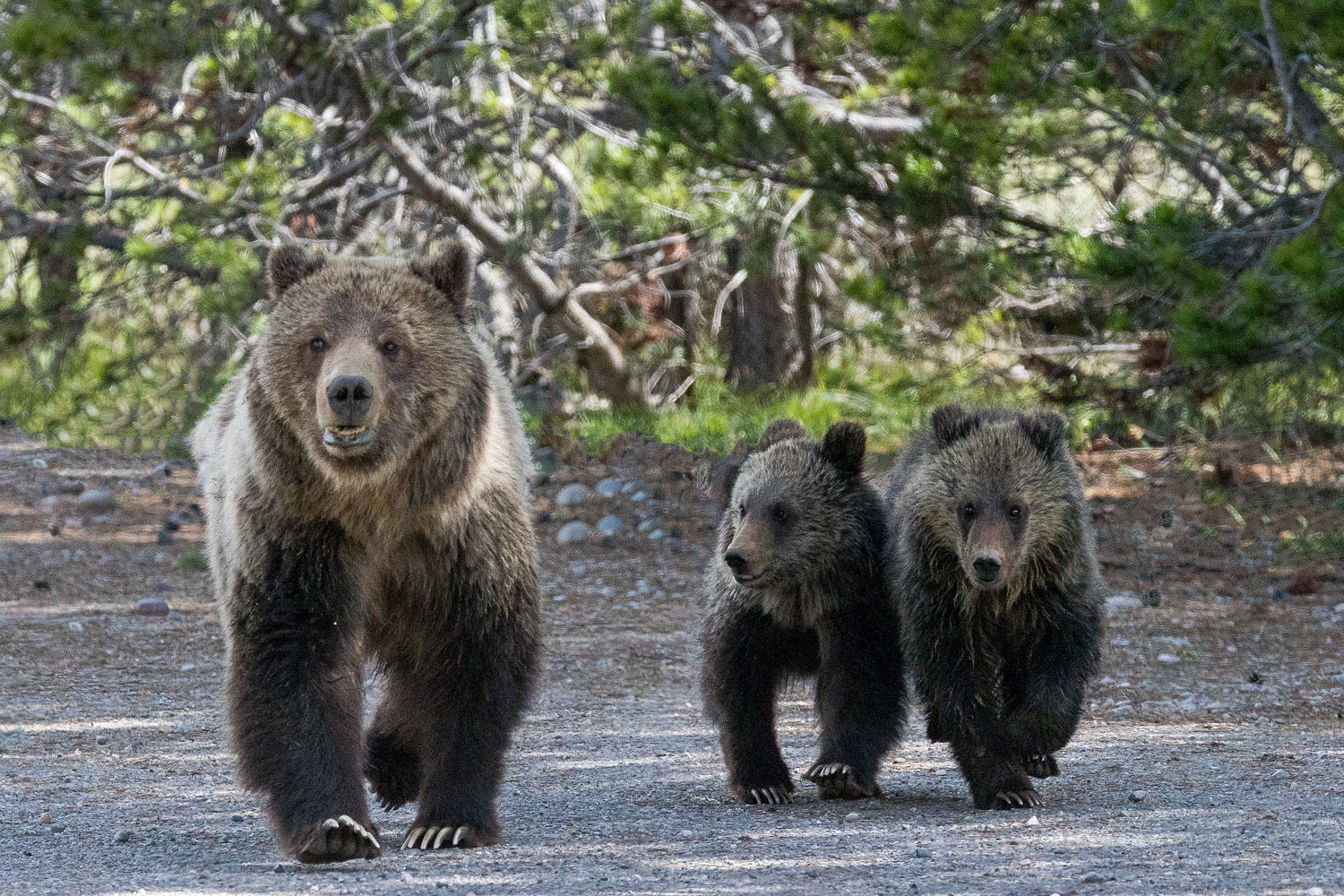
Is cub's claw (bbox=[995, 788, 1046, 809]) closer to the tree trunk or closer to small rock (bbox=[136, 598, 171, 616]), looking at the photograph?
small rock (bbox=[136, 598, 171, 616])

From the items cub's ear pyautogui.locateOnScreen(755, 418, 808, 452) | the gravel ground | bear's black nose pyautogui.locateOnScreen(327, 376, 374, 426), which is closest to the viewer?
the gravel ground

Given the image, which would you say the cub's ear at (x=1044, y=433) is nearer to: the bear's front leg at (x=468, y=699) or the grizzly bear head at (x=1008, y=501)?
the grizzly bear head at (x=1008, y=501)

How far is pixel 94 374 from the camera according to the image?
1238 centimetres

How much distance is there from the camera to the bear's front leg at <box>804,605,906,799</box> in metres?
5.07

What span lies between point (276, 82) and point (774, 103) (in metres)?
4.01

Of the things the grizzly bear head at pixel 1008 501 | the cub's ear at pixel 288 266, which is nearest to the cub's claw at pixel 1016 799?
the grizzly bear head at pixel 1008 501

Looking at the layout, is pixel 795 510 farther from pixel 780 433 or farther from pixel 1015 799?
pixel 1015 799

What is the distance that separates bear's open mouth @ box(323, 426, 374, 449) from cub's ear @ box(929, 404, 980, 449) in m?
2.02

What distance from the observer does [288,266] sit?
4566mm

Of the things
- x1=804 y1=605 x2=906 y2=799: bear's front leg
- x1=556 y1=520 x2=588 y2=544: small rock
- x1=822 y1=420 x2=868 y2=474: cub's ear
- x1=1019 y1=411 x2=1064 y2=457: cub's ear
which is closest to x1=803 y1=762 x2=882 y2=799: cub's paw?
x1=804 y1=605 x2=906 y2=799: bear's front leg

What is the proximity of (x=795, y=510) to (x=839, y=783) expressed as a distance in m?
0.96

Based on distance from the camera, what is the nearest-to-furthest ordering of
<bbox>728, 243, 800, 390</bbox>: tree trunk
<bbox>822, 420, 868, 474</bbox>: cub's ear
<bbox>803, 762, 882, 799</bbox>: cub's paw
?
<bbox>803, 762, 882, 799</bbox>: cub's paw → <bbox>822, 420, 868, 474</bbox>: cub's ear → <bbox>728, 243, 800, 390</bbox>: tree trunk

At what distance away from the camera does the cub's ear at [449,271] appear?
461 cm

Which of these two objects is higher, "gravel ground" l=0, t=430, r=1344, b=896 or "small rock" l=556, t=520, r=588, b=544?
"small rock" l=556, t=520, r=588, b=544
